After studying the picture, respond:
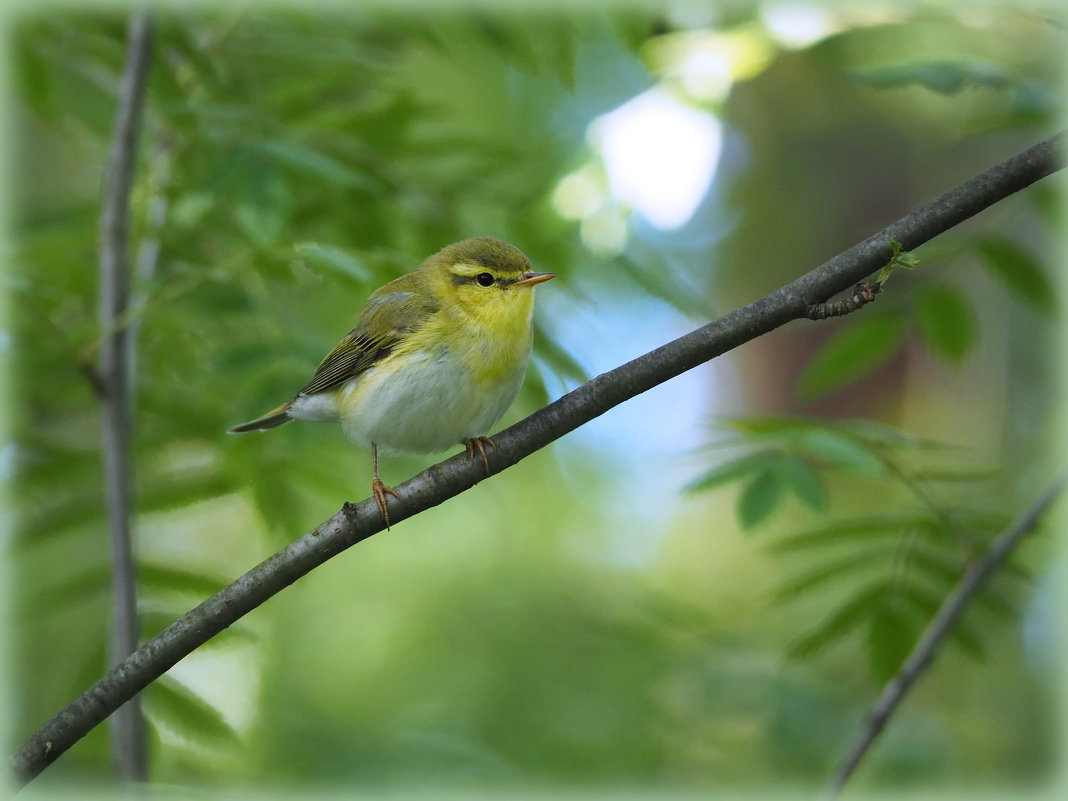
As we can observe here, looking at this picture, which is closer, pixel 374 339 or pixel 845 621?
pixel 845 621

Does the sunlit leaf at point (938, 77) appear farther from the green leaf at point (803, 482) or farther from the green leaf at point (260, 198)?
the green leaf at point (260, 198)

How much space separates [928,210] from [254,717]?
5795 millimetres

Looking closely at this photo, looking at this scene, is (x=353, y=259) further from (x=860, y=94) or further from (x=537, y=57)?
(x=860, y=94)

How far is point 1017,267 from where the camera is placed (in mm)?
3586

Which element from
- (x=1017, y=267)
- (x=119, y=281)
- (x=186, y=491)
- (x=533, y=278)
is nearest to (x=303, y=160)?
(x=119, y=281)

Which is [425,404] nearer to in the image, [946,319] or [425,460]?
[425,460]

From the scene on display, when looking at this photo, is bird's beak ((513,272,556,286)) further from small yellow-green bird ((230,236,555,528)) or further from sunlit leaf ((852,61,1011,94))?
sunlit leaf ((852,61,1011,94))

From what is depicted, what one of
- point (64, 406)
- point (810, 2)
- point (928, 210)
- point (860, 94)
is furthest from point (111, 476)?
point (860, 94)

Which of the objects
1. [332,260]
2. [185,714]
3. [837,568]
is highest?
[332,260]

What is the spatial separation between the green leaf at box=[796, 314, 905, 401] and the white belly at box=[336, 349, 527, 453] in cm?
120

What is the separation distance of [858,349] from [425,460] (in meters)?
2.13

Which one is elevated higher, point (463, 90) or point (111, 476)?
point (463, 90)

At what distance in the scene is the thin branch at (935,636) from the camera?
8.71ft

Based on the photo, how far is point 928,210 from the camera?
2119 mm
